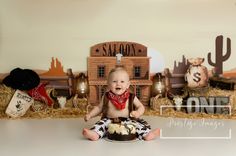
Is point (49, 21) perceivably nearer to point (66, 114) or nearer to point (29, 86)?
point (29, 86)

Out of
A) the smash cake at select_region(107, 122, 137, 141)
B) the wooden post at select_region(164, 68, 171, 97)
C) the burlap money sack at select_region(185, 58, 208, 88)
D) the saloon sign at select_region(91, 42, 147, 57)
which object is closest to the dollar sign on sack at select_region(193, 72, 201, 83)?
the burlap money sack at select_region(185, 58, 208, 88)

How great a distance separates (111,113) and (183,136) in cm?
23

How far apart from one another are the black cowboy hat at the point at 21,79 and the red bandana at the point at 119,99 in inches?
16.5

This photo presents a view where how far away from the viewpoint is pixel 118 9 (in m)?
1.56

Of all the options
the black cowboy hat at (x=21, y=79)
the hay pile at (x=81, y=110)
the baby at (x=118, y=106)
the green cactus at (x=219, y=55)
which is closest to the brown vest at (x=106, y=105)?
the baby at (x=118, y=106)

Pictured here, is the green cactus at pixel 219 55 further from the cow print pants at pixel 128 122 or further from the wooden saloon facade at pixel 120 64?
the cow print pants at pixel 128 122

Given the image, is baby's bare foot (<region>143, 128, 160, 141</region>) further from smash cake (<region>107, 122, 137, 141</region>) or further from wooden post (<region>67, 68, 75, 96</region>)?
wooden post (<region>67, 68, 75, 96</region>)

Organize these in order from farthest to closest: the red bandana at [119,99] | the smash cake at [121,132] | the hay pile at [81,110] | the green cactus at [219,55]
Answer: the green cactus at [219,55], the hay pile at [81,110], the red bandana at [119,99], the smash cake at [121,132]

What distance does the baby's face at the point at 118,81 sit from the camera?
46.7 inches

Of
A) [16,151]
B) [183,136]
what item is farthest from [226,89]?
[16,151]

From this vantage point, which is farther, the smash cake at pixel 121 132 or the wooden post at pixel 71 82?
the wooden post at pixel 71 82

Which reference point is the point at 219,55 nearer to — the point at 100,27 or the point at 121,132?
the point at 100,27

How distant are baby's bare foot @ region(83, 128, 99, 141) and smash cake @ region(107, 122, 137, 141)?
39 mm

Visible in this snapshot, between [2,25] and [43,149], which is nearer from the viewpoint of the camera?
[43,149]
